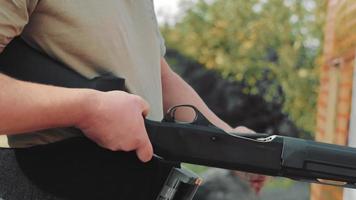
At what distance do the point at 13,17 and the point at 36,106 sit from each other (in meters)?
0.21

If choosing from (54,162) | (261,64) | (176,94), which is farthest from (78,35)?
(261,64)

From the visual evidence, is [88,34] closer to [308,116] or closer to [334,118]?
[334,118]

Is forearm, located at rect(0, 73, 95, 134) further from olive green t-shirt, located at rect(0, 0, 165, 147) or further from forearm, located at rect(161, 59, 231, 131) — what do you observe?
forearm, located at rect(161, 59, 231, 131)

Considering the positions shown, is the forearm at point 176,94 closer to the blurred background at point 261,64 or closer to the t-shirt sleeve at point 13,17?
the t-shirt sleeve at point 13,17

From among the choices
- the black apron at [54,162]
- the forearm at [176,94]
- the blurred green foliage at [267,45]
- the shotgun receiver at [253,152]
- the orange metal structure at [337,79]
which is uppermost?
the blurred green foliage at [267,45]

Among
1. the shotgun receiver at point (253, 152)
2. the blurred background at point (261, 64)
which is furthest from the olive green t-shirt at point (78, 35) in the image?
the blurred background at point (261, 64)

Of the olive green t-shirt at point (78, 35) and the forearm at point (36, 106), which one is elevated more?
the olive green t-shirt at point (78, 35)

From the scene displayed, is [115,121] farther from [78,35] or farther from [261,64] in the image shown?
[261,64]

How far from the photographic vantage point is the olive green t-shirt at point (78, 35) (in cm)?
185

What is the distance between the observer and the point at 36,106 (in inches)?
70.5

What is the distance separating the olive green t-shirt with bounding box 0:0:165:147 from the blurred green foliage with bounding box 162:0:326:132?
7537mm

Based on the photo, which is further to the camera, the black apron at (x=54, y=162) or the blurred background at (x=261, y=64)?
the blurred background at (x=261, y=64)

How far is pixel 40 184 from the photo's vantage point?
198cm

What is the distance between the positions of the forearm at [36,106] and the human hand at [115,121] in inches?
1.1
